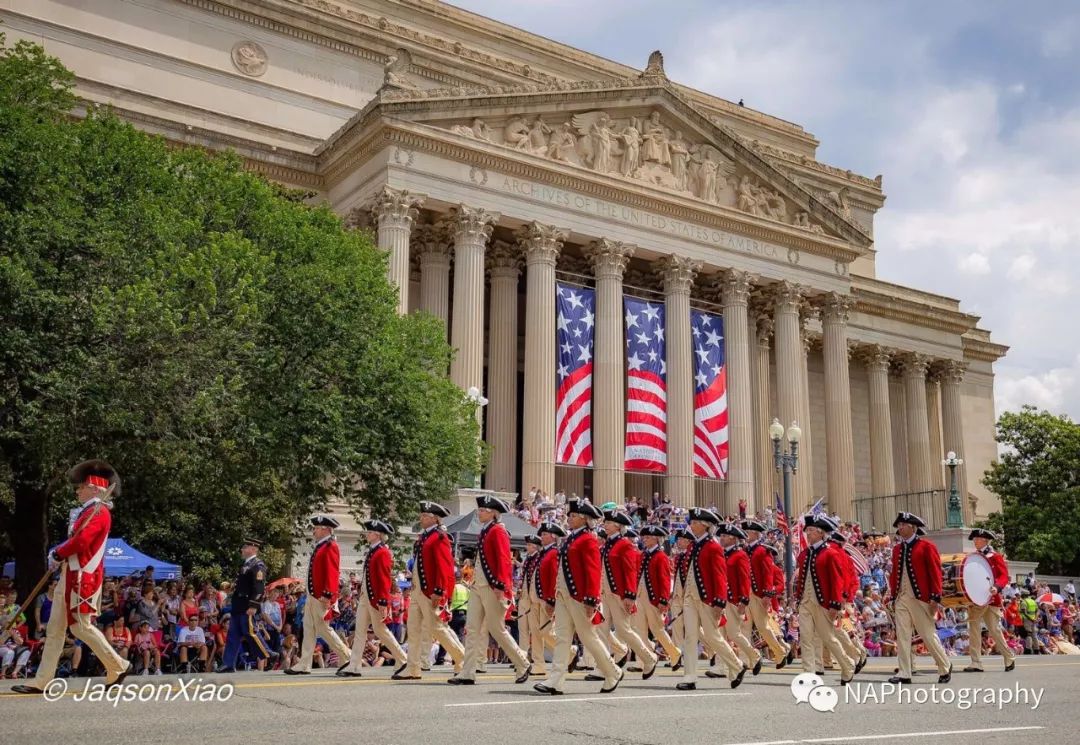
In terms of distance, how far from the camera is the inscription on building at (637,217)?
118 feet

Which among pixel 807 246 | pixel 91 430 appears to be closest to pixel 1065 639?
pixel 807 246

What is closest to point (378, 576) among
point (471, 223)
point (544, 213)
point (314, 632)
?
point (314, 632)

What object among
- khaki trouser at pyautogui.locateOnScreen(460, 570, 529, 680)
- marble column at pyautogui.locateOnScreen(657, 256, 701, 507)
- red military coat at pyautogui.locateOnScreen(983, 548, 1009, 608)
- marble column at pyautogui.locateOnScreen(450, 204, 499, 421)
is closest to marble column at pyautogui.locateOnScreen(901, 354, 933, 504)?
marble column at pyautogui.locateOnScreen(657, 256, 701, 507)

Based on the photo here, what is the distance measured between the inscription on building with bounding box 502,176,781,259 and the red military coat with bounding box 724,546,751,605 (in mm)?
21872

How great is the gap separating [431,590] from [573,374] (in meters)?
21.2

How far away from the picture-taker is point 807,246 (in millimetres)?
42438

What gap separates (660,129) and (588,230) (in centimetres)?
534

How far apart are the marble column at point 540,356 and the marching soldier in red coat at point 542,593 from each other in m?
16.3

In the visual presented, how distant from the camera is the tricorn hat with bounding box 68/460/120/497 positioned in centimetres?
1096

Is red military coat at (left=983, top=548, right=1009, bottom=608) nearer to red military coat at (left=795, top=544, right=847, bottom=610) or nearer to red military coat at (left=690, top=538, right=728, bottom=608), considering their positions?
red military coat at (left=795, top=544, right=847, bottom=610)

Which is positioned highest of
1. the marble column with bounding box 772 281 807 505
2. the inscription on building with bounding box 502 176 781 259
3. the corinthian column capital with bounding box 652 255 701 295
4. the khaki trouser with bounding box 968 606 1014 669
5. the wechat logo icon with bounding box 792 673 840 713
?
the inscription on building with bounding box 502 176 781 259

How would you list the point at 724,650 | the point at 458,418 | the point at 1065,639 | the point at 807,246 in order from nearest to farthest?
1. the point at 724,650
2. the point at 458,418
3. the point at 1065,639
4. the point at 807,246

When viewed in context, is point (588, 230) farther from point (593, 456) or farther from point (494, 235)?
point (593, 456)

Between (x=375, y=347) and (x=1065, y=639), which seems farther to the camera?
(x=1065, y=639)
